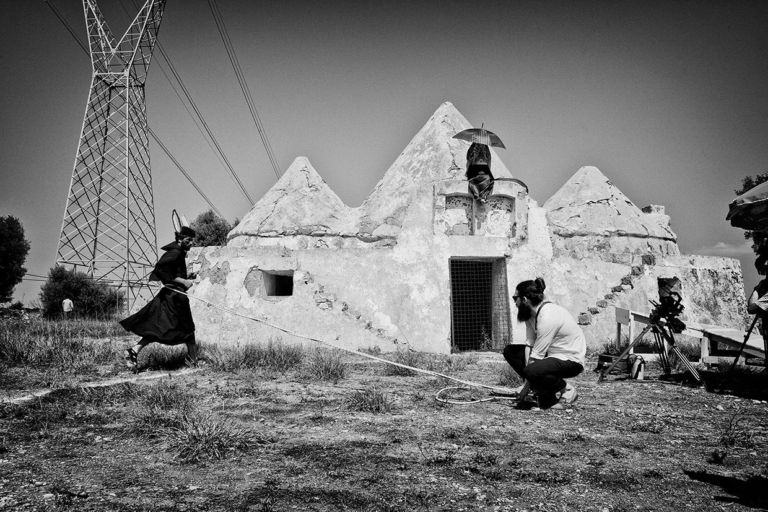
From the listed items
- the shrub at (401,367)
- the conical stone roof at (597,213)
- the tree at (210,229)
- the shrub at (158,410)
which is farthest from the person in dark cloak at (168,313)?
the tree at (210,229)

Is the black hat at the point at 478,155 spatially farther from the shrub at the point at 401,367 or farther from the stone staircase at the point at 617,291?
the shrub at the point at 401,367

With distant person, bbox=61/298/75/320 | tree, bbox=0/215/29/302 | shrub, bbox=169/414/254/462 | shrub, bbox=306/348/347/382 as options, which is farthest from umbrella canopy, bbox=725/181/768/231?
tree, bbox=0/215/29/302

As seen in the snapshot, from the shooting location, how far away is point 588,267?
12.4 metres

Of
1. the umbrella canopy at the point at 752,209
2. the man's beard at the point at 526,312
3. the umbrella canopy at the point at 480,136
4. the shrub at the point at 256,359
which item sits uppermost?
the umbrella canopy at the point at 480,136

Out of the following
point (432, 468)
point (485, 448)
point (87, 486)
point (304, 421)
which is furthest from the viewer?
point (304, 421)

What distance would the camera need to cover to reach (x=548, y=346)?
513 cm

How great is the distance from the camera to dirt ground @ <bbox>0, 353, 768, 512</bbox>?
2.77 metres

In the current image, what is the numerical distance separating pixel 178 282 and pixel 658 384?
7083 millimetres

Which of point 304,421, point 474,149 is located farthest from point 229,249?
point 304,421

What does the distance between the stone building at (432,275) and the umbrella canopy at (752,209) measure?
604cm

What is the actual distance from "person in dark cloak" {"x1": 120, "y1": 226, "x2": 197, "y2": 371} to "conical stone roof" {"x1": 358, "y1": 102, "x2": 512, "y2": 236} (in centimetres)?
674

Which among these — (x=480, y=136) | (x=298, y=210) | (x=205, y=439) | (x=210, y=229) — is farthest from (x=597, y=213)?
(x=210, y=229)

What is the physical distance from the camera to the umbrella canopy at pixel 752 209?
4.98m

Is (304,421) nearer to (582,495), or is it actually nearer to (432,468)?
(432,468)
